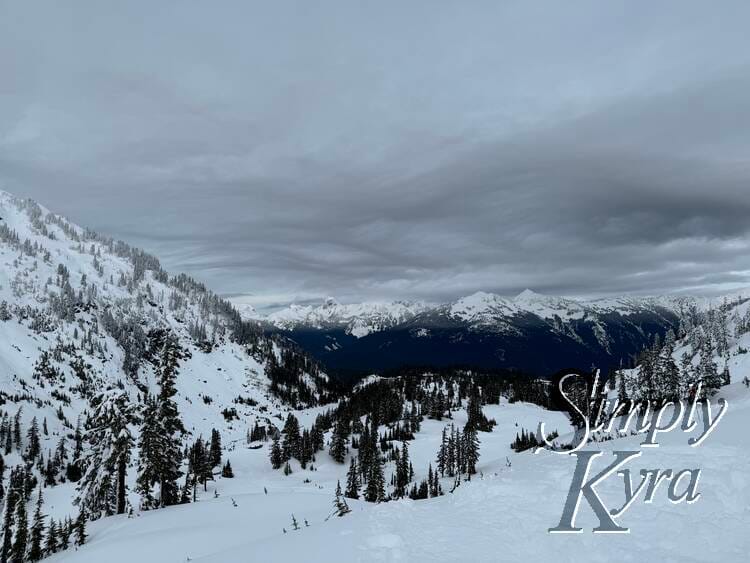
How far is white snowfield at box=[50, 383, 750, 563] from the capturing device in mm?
13000

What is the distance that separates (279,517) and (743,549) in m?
24.8

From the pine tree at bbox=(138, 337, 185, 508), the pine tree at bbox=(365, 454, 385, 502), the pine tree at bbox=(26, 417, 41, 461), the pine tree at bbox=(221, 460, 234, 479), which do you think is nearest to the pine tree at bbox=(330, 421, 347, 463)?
the pine tree at bbox=(221, 460, 234, 479)

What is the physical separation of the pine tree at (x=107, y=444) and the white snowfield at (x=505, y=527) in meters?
12.8

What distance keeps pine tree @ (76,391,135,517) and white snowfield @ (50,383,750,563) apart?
12.8 m

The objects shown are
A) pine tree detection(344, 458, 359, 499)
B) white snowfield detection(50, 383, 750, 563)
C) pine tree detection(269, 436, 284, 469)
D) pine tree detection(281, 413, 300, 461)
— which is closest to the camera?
white snowfield detection(50, 383, 750, 563)

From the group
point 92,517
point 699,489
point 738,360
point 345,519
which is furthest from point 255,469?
point 738,360

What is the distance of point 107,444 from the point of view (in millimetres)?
41219

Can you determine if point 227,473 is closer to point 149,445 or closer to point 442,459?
point 442,459

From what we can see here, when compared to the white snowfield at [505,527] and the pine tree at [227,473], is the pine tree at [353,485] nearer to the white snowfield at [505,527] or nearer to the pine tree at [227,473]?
the pine tree at [227,473]

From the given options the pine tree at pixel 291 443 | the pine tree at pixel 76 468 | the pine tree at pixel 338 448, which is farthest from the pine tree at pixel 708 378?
the pine tree at pixel 76 468

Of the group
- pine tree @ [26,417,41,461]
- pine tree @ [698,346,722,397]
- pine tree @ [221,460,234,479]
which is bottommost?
pine tree @ [221,460,234,479]

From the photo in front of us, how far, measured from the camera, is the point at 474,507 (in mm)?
18375

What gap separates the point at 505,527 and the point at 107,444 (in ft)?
136

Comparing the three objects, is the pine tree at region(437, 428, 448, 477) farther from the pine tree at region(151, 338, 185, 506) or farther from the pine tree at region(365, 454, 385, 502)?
the pine tree at region(151, 338, 185, 506)
